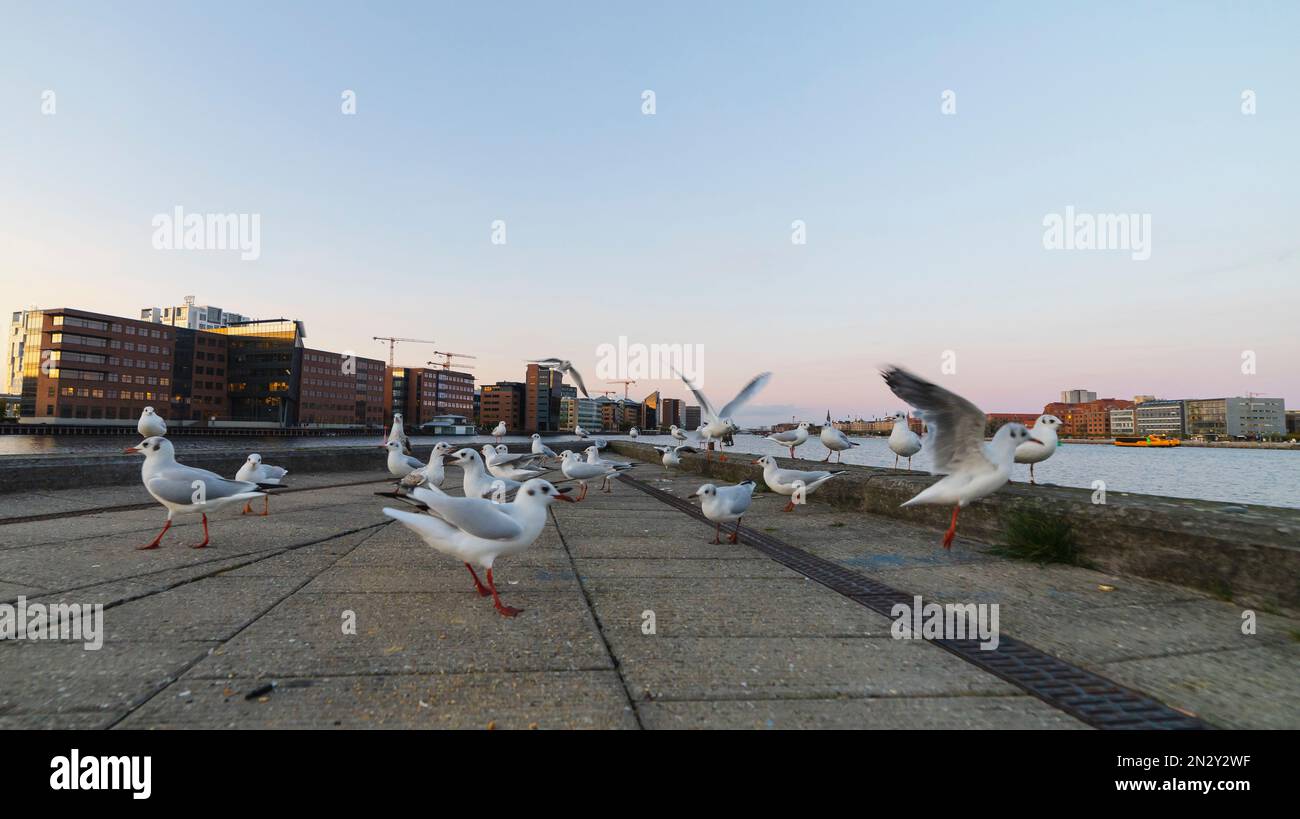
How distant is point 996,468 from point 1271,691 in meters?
3.74

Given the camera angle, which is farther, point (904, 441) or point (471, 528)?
point (904, 441)

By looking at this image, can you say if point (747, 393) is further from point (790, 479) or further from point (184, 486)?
point (184, 486)

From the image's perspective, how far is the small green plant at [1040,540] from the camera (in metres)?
Answer: 6.03

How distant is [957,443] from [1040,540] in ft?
4.72

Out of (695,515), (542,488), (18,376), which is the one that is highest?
(18,376)

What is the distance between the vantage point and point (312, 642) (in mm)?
3582

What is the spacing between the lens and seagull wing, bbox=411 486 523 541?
14.9 ft

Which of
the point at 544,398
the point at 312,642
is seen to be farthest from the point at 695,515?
the point at 544,398

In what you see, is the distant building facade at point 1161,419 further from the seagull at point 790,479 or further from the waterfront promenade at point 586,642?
the waterfront promenade at point 586,642

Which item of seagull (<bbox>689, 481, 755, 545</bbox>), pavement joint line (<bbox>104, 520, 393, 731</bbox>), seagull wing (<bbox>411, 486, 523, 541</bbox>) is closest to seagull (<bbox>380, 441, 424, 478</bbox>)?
pavement joint line (<bbox>104, 520, 393, 731</bbox>)

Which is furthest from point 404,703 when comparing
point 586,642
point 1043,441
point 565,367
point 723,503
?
point 565,367

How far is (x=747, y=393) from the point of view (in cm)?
1877

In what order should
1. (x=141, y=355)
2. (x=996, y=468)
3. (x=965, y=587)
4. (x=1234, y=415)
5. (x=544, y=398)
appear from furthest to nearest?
(x=544, y=398), (x=141, y=355), (x=1234, y=415), (x=996, y=468), (x=965, y=587)
